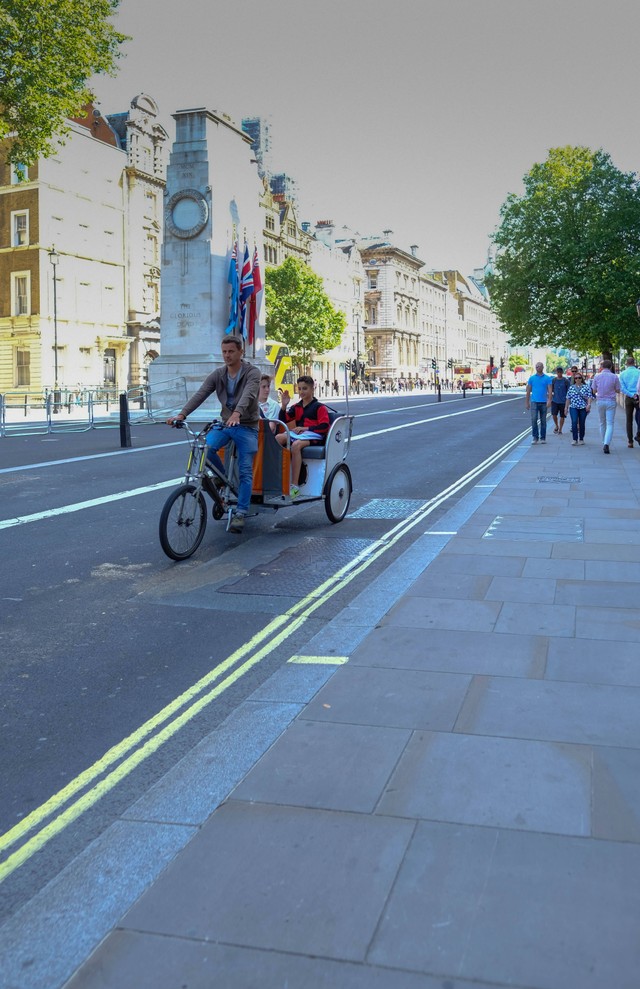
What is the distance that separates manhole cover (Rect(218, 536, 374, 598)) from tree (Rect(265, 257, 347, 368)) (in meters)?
68.7

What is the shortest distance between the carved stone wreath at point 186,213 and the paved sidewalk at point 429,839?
30.6m

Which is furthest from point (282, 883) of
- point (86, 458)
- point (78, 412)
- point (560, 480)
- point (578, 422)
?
point (78, 412)

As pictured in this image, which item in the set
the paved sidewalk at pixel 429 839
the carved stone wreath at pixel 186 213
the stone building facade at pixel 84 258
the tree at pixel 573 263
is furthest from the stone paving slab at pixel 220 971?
the stone building facade at pixel 84 258

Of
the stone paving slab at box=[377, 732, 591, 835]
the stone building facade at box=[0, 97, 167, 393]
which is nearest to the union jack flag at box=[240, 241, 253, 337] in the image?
the stone building facade at box=[0, 97, 167, 393]

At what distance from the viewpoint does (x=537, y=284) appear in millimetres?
50062

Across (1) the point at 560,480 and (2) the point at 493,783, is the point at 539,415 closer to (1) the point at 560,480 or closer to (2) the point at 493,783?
(1) the point at 560,480

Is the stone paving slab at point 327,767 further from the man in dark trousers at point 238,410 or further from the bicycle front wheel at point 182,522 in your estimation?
the man in dark trousers at point 238,410

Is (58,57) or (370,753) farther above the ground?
(58,57)

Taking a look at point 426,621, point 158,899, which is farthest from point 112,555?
point 158,899

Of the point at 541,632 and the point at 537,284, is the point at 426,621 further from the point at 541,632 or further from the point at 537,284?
the point at 537,284

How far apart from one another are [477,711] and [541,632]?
1359mm

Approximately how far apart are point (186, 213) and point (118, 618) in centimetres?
3010

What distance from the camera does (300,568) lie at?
7457 mm

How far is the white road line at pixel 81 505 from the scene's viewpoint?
976 cm
